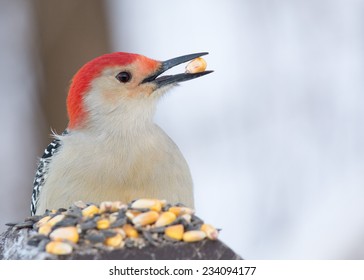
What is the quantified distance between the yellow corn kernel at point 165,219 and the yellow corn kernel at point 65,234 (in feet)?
1.32

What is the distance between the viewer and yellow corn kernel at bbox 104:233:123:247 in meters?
3.74

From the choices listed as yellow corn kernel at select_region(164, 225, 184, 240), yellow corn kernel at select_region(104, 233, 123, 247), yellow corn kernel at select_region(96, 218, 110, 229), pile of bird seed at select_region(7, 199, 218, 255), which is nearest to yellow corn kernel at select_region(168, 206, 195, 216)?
pile of bird seed at select_region(7, 199, 218, 255)

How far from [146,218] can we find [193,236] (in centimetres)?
29

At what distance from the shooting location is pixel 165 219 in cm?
402

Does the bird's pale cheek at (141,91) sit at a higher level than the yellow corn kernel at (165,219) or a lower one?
higher

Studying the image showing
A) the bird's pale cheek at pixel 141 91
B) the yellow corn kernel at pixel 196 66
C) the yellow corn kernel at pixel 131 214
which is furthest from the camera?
the yellow corn kernel at pixel 196 66

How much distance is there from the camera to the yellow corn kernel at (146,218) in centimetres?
398

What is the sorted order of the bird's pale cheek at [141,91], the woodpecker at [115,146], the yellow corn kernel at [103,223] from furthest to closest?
1. the bird's pale cheek at [141,91]
2. the woodpecker at [115,146]
3. the yellow corn kernel at [103,223]

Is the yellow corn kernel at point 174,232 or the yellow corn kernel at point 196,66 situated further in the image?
the yellow corn kernel at point 196,66

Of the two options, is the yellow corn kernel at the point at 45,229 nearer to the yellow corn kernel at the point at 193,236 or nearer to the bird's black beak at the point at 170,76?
the yellow corn kernel at the point at 193,236

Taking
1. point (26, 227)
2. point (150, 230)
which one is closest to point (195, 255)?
point (150, 230)

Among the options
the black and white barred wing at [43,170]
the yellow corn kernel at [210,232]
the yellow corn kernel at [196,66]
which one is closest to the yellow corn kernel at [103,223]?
the yellow corn kernel at [210,232]
